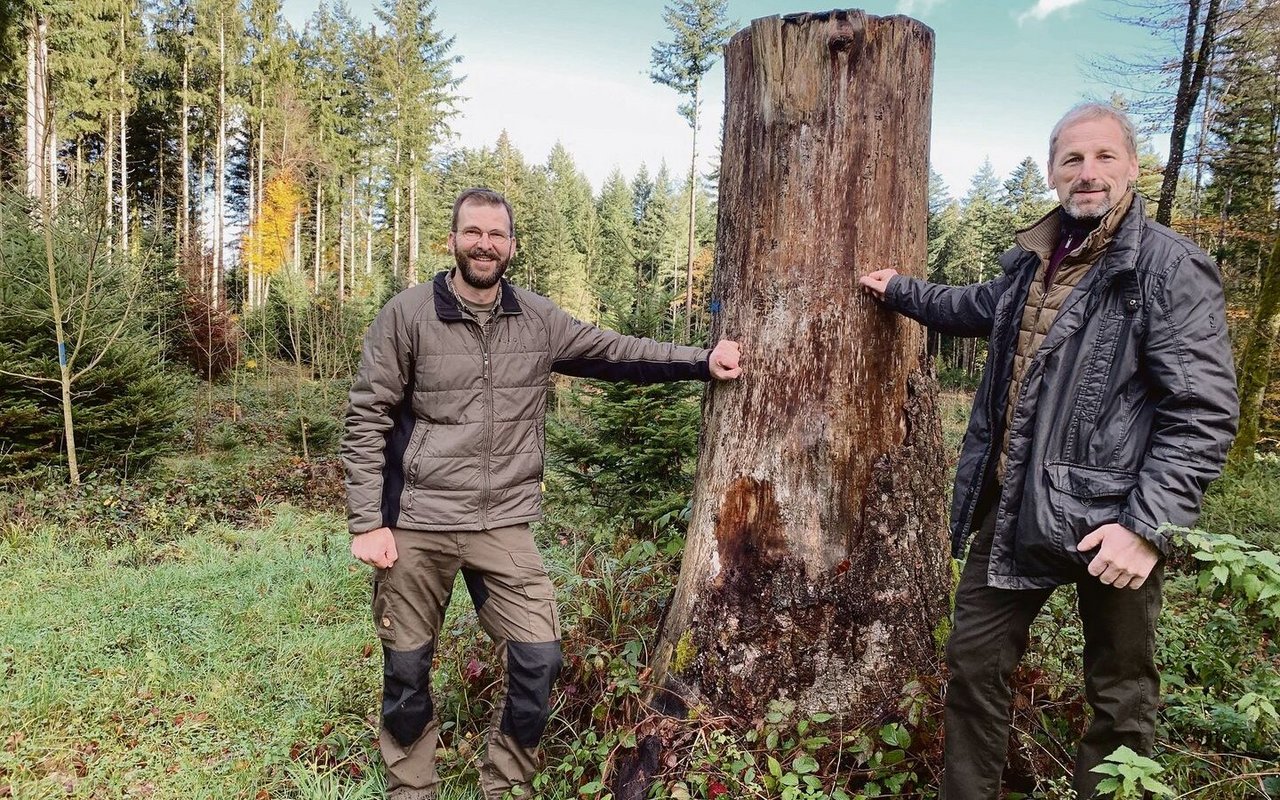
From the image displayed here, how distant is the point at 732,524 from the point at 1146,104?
18.0 m

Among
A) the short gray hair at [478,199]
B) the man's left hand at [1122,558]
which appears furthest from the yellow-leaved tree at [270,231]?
the man's left hand at [1122,558]

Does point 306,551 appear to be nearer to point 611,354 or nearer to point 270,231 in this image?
point 611,354

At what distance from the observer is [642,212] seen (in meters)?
56.5

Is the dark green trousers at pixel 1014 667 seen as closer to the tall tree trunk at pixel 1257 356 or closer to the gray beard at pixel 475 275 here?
the gray beard at pixel 475 275

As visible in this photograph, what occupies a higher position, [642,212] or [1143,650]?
[642,212]

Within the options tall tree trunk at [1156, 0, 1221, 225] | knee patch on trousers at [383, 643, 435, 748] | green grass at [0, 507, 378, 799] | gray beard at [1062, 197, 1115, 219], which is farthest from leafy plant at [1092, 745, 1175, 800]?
tall tree trunk at [1156, 0, 1221, 225]

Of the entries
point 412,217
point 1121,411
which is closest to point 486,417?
point 1121,411

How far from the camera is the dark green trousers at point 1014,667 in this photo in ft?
6.44

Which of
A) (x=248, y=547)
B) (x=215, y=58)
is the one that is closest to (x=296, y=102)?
(x=215, y=58)

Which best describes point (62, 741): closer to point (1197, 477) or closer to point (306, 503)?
point (1197, 477)

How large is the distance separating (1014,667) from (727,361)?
1.46 metres

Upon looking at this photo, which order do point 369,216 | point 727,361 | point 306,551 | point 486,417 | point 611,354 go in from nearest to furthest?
point 727,361 < point 486,417 < point 611,354 < point 306,551 < point 369,216

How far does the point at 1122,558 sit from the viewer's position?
6.02ft

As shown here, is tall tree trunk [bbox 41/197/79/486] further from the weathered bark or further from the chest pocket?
the chest pocket
